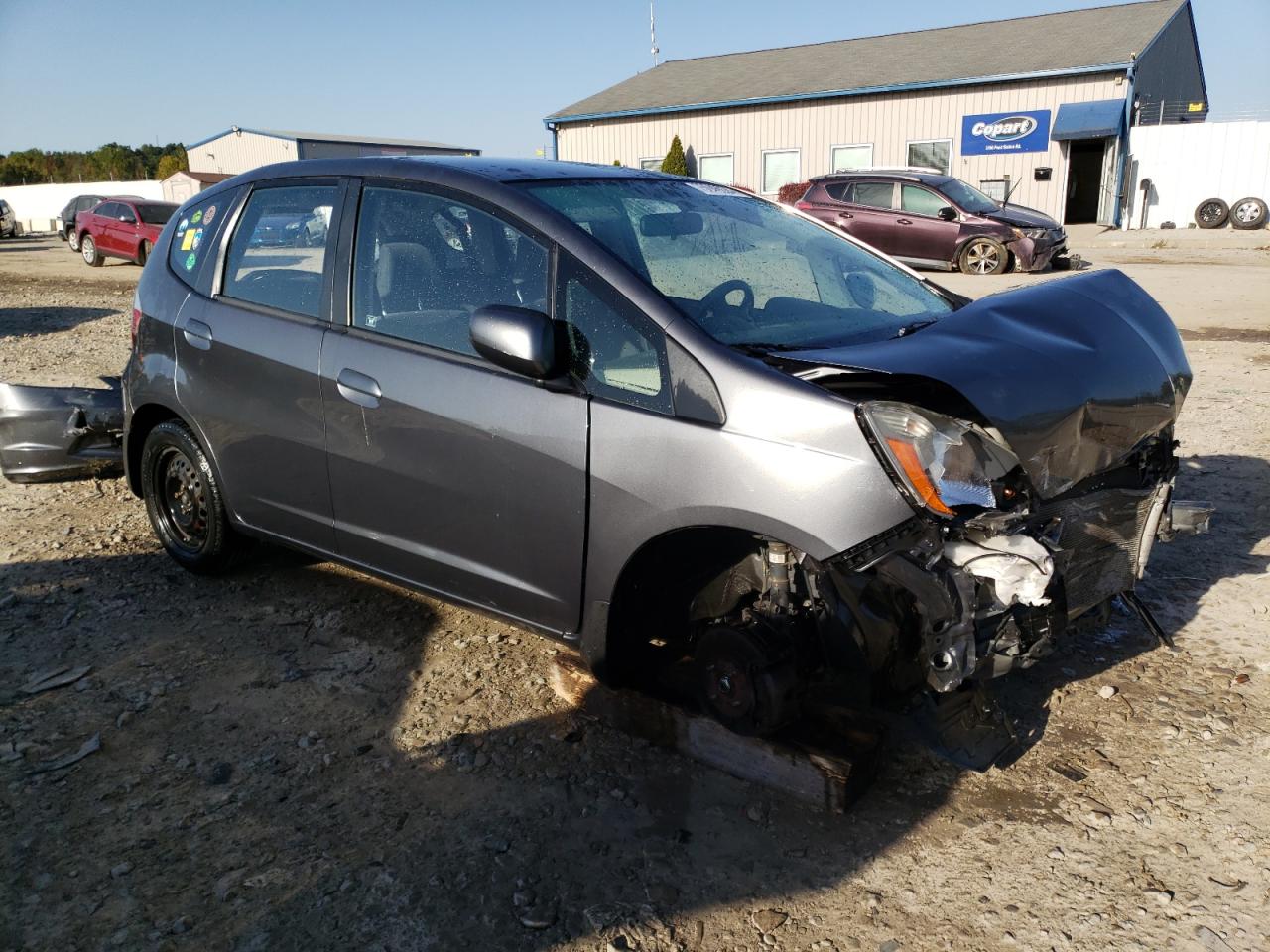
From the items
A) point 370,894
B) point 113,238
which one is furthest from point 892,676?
point 113,238

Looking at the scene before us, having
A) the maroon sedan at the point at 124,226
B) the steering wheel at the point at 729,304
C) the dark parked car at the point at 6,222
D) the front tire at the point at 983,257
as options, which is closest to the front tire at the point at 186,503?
the steering wheel at the point at 729,304

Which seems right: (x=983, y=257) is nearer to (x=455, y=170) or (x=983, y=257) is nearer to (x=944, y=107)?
(x=944, y=107)

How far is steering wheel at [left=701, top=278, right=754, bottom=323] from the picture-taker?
3.18 m

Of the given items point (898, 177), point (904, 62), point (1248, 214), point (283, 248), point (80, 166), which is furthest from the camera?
point (80, 166)

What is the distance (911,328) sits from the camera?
3410mm

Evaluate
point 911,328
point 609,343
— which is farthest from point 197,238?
point 911,328

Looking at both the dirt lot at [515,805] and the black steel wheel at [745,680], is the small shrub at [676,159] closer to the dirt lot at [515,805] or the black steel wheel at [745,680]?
the dirt lot at [515,805]

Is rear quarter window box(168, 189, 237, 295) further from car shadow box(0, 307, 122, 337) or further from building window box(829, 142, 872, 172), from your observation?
building window box(829, 142, 872, 172)

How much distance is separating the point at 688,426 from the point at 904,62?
30.6 metres

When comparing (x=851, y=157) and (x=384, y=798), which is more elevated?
(x=851, y=157)

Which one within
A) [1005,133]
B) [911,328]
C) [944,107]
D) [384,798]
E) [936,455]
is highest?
[944,107]

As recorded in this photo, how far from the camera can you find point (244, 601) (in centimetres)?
454

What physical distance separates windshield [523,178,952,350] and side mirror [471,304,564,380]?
35 centimetres

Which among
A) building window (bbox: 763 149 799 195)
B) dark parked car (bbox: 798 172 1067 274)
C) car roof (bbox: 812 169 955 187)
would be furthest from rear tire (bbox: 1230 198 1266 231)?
building window (bbox: 763 149 799 195)
